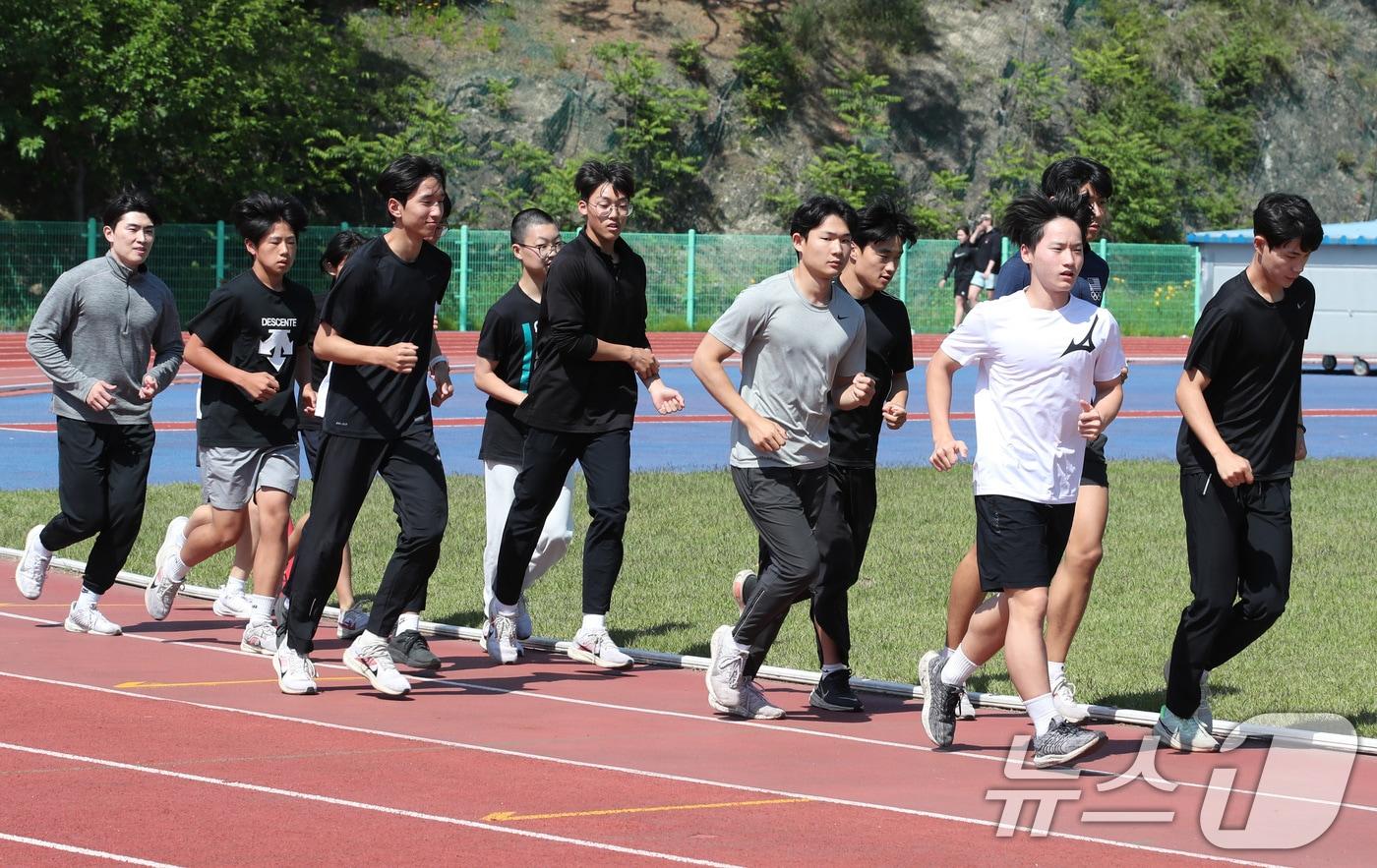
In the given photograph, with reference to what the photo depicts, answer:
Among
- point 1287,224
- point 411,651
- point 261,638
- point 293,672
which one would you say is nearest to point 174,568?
point 261,638

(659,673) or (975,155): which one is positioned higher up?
(975,155)

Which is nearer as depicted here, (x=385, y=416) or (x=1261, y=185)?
(x=385, y=416)

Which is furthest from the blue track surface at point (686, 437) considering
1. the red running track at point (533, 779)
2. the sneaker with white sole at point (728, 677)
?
the sneaker with white sole at point (728, 677)

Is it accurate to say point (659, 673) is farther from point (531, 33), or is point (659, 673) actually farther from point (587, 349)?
point (531, 33)

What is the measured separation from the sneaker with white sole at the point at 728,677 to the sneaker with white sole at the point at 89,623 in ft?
11.1

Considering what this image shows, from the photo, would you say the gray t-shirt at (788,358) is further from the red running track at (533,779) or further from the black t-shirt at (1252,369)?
the black t-shirt at (1252,369)

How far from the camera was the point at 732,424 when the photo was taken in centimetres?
760

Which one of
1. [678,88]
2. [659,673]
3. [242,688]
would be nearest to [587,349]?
[659,673]

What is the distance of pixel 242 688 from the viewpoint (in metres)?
8.02

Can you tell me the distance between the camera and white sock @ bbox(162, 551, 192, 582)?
30.7 feet

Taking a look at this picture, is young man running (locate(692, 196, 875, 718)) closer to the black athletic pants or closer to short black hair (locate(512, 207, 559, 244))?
the black athletic pants

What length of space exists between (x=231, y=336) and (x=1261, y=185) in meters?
46.7

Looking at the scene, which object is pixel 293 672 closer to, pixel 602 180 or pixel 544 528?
pixel 544 528

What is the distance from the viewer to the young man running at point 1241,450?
22.7ft
